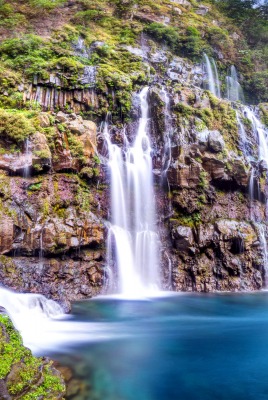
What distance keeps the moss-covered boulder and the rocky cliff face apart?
6.87m

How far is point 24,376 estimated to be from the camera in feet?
18.5

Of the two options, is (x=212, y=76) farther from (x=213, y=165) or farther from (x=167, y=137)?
(x=213, y=165)

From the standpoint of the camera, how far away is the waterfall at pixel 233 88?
3291cm

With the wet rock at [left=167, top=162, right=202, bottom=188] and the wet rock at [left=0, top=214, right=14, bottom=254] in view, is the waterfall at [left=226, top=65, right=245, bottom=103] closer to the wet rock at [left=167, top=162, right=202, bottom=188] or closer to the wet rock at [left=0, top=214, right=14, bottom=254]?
the wet rock at [left=167, top=162, right=202, bottom=188]

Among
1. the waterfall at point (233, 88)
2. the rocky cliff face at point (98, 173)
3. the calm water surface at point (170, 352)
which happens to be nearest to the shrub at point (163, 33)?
the rocky cliff face at point (98, 173)

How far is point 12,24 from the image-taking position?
1037 inches

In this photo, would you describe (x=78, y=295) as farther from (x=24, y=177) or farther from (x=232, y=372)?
(x=232, y=372)

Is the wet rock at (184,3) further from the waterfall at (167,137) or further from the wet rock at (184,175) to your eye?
the wet rock at (184,175)

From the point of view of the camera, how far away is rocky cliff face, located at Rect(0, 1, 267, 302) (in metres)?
15.2

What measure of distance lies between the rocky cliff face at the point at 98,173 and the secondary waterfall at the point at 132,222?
0.52 metres

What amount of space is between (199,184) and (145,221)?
3746 mm

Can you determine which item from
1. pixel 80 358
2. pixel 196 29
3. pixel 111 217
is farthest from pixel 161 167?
pixel 196 29

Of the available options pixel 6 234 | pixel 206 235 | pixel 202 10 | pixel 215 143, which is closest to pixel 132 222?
pixel 206 235

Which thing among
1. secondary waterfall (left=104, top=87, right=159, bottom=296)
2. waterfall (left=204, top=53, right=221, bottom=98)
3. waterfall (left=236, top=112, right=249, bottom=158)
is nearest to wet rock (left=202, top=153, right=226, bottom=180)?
secondary waterfall (left=104, top=87, right=159, bottom=296)
